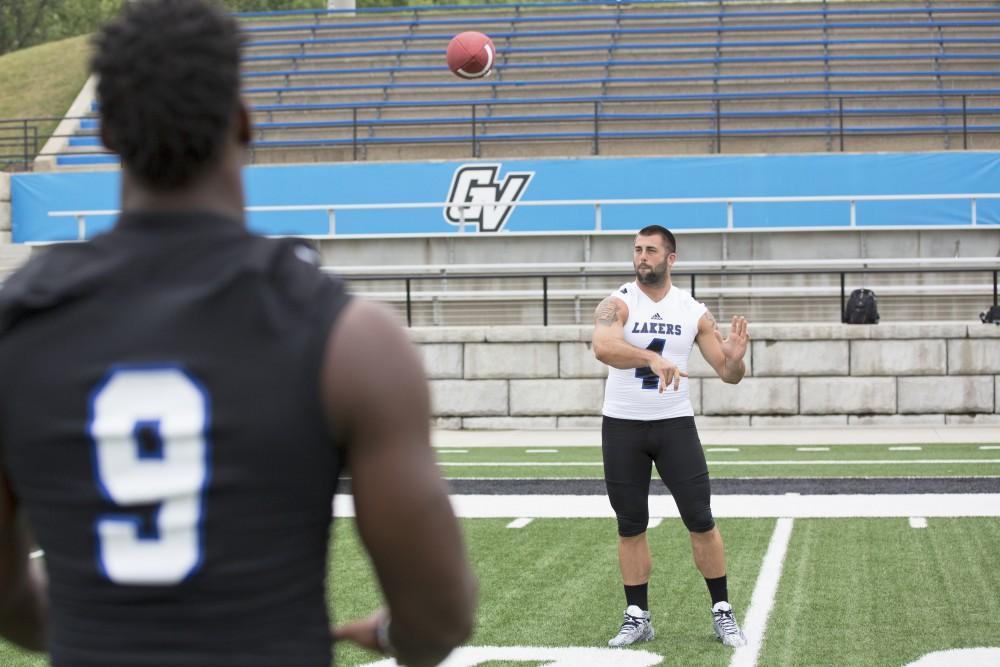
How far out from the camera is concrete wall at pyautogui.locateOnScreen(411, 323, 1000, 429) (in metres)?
17.4

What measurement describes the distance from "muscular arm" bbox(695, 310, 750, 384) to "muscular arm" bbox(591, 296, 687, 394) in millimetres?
221

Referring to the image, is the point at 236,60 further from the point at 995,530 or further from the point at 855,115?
the point at 855,115

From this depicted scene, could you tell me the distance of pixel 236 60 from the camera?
1852 millimetres

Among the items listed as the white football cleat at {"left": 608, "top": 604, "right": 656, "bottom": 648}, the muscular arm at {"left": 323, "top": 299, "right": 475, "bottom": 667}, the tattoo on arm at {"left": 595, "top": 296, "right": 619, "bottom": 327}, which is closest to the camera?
the muscular arm at {"left": 323, "top": 299, "right": 475, "bottom": 667}

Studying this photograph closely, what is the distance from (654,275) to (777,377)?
11087 millimetres

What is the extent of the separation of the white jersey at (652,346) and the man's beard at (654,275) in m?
0.09

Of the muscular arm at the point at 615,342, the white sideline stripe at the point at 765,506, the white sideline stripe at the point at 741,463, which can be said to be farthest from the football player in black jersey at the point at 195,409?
the white sideline stripe at the point at 741,463

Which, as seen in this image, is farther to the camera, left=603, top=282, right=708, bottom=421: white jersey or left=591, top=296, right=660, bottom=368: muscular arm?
left=603, top=282, right=708, bottom=421: white jersey

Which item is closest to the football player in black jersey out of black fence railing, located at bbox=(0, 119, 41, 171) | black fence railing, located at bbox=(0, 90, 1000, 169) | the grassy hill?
black fence railing, located at bbox=(0, 90, 1000, 169)

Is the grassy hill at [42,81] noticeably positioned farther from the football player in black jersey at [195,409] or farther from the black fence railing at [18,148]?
the football player in black jersey at [195,409]

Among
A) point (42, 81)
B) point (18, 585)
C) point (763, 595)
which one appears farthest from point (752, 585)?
point (42, 81)

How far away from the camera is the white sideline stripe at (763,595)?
21.1ft

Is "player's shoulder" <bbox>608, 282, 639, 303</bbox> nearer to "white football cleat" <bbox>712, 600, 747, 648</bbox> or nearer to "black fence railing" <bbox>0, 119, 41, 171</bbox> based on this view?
"white football cleat" <bbox>712, 600, 747, 648</bbox>

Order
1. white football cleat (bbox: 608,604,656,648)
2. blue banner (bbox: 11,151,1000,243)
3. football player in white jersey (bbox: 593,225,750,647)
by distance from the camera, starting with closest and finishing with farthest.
Result: white football cleat (bbox: 608,604,656,648) → football player in white jersey (bbox: 593,225,750,647) → blue banner (bbox: 11,151,1000,243)
